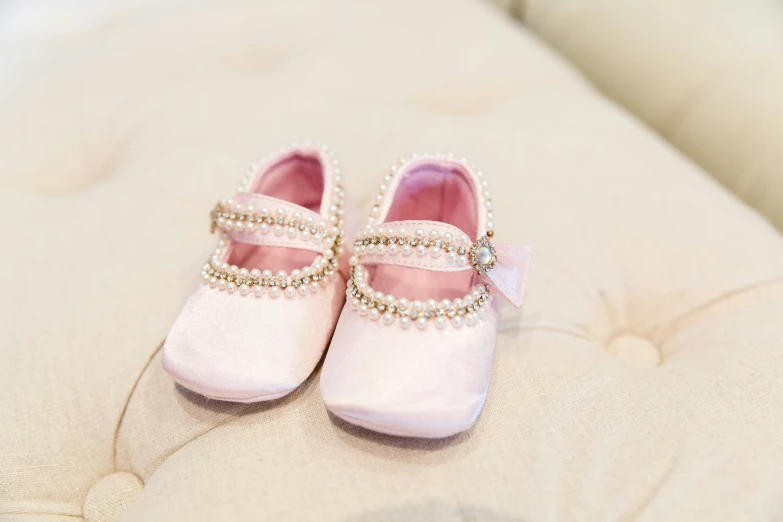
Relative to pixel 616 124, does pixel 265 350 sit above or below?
below

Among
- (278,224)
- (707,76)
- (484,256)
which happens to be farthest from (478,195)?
(707,76)

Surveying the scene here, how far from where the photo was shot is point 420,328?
44cm

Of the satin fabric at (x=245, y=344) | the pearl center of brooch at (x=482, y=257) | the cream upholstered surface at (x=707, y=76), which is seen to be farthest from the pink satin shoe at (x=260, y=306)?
the cream upholstered surface at (x=707, y=76)

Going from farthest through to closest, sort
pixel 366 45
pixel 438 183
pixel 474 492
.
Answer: pixel 366 45, pixel 438 183, pixel 474 492

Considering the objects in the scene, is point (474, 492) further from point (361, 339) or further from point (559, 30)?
point (559, 30)

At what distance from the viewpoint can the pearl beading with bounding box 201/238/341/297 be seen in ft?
1.61

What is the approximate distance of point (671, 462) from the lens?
414 millimetres

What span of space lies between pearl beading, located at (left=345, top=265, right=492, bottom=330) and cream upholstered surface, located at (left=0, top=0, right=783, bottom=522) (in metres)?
0.08

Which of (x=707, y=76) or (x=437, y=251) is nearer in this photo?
(x=437, y=251)

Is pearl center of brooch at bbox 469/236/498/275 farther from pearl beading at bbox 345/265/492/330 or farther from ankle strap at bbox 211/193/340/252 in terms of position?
ankle strap at bbox 211/193/340/252

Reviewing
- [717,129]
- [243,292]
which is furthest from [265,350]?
[717,129]

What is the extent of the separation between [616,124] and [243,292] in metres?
0.60

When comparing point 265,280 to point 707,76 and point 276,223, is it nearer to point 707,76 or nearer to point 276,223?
point 276,223

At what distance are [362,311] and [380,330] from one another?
0.09 ft
